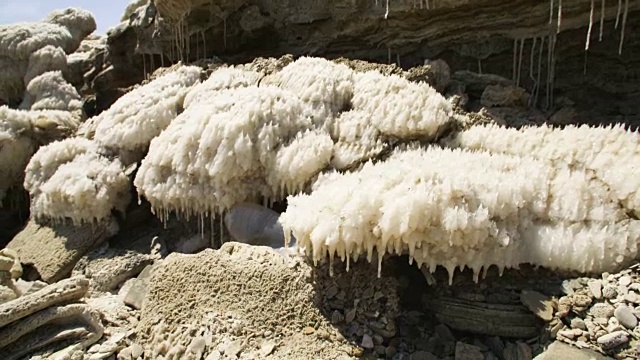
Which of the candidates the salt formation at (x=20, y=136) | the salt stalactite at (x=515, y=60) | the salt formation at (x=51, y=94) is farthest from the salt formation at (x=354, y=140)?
the salt formation at (x=51, y=94)

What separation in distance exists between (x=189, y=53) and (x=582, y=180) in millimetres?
8924

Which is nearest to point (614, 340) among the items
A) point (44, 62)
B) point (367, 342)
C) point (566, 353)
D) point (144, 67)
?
point (566, 353)

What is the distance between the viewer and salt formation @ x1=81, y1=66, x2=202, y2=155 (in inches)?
321

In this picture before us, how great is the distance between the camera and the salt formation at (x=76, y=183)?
25.7 feet

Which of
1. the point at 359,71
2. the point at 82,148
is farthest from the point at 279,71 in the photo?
the point at 82,148

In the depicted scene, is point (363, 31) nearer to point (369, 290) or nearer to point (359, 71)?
point (359, 71)

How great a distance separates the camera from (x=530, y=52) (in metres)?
9.38

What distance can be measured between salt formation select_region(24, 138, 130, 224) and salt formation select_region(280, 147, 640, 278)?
3.90 metres

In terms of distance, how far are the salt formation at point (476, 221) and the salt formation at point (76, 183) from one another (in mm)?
3905

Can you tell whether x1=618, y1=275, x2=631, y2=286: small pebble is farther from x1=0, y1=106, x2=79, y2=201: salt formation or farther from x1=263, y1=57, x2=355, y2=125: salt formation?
x1=0, y1=106, x2=79, y2=201: salt formation

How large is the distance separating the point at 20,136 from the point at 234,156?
5.72m

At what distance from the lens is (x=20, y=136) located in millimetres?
9891

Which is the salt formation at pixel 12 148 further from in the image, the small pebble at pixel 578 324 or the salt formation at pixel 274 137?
the small pebble at pixel 578 324

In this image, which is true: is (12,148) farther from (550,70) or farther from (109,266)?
(550,70)
